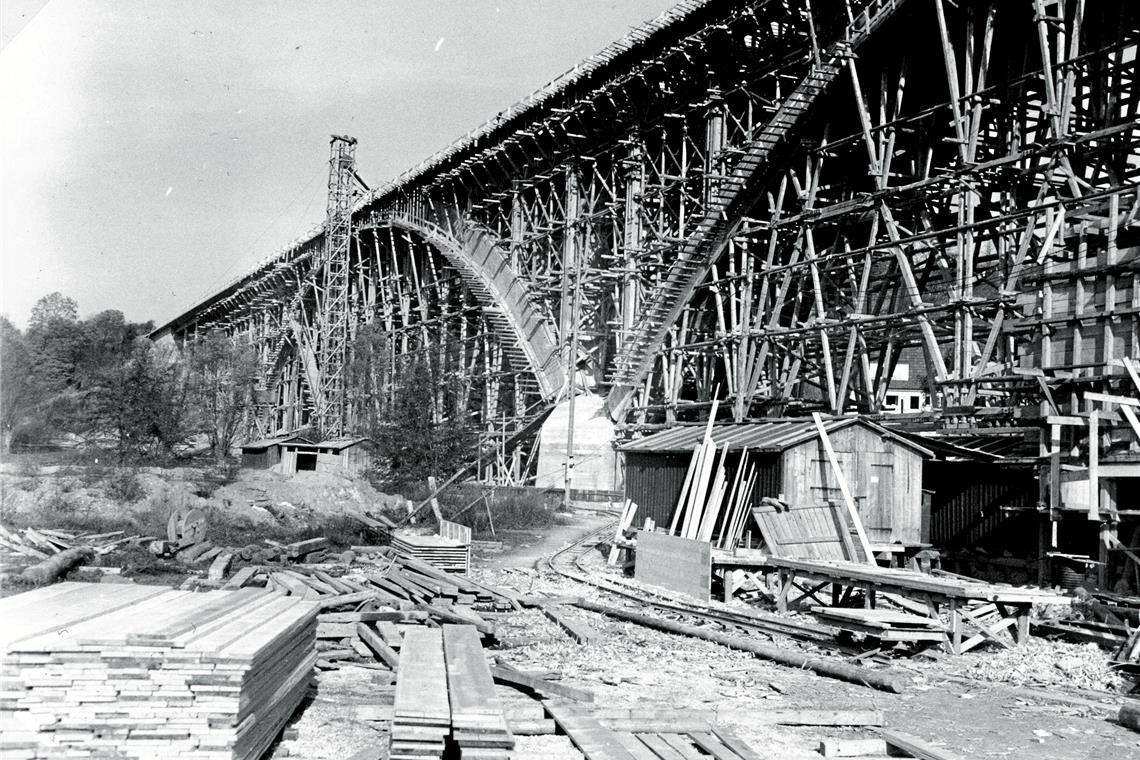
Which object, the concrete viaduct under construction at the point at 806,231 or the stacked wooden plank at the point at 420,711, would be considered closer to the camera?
the stacked wooden plank at the point at 420,711

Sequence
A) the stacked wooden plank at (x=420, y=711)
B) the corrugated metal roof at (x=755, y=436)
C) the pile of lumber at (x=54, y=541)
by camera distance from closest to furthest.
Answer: the stacked wooden plank at (x=420, y=711), the corrugated metal roof at (x=755, y=436), the pile of lumber at (x=54, y=541)

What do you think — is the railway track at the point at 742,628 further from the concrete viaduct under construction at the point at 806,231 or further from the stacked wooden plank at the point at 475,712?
the stacked wooden plank at the point at 475,712

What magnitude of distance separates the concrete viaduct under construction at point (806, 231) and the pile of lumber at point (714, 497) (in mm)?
4256

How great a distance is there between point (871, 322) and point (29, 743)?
2087 cm

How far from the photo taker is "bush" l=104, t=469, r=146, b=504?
105ft

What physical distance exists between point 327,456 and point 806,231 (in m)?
26.3

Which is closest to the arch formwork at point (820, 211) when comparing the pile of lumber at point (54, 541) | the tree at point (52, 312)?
the pile of lumber at point (54, 541)

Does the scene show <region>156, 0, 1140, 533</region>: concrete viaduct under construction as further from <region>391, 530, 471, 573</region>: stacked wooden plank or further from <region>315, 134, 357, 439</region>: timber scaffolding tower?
<region>391, 530, 471, 573</region>: stacked wooden plank

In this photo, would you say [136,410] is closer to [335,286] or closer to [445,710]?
[335,286]

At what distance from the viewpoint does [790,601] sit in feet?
62.1

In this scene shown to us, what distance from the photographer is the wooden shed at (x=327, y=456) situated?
46.8 meters

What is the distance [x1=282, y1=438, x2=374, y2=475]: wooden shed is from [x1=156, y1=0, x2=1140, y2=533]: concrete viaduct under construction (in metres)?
3.06

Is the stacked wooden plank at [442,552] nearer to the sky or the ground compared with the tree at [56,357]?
nearer to the ground

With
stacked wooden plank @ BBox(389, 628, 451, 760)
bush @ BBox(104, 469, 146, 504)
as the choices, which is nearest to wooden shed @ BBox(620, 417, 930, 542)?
stacked wooden plank @ BBox(389, 628, 451, 760)
